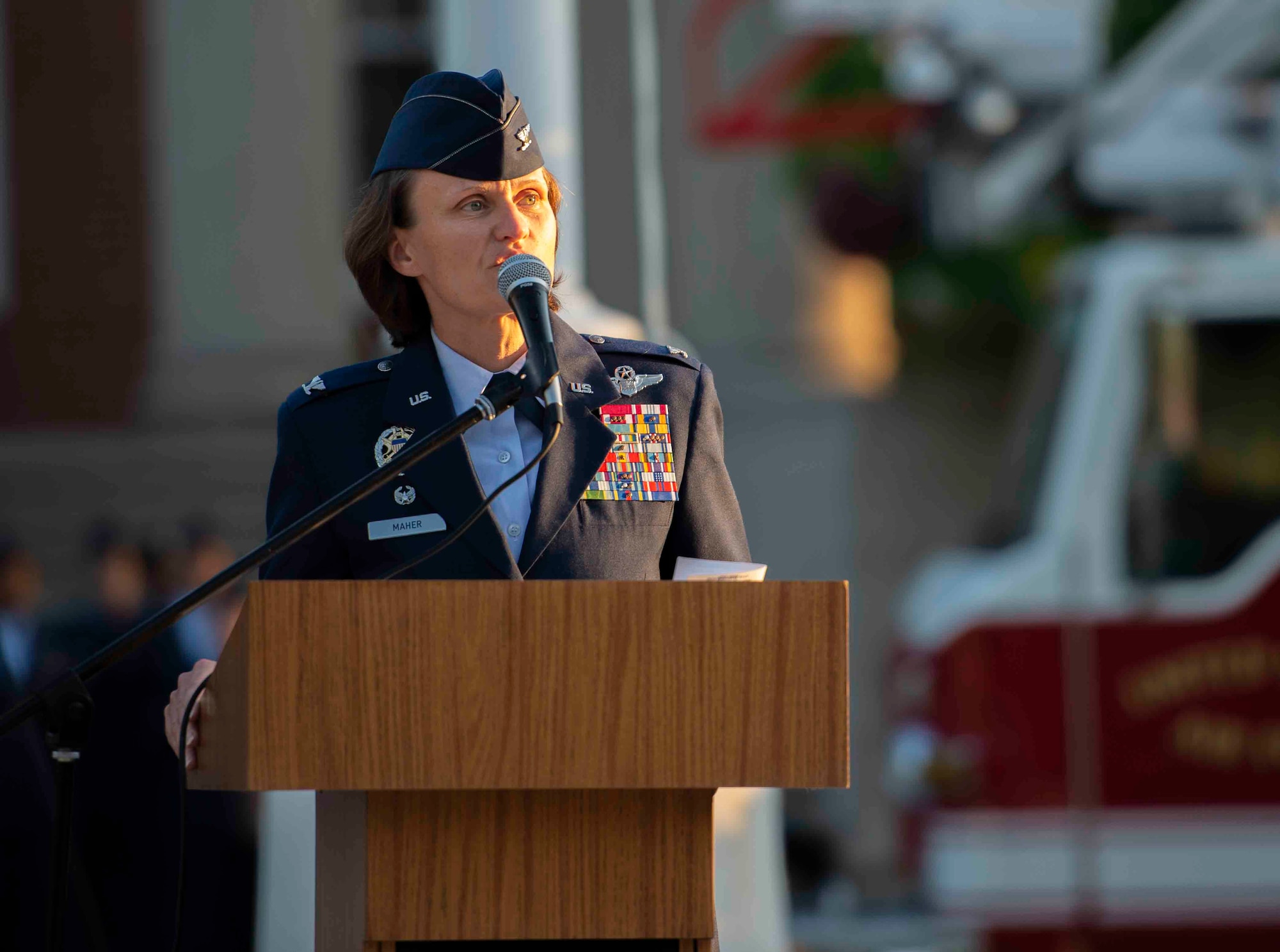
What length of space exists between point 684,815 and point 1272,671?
4.66 m

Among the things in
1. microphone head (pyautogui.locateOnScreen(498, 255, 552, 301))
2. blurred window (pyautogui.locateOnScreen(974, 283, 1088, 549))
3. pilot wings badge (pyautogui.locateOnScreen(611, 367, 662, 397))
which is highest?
blurred window (pyautogui.locateOnScreen(974, 283, 1088, 549))

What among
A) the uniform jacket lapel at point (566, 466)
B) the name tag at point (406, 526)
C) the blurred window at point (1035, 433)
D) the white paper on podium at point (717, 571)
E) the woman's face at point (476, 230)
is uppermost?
the blurred window at point (1035, 433)

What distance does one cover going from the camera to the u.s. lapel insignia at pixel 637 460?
240 cm

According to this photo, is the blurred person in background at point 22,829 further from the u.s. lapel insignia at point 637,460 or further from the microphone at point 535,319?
the microphone at point 535,319

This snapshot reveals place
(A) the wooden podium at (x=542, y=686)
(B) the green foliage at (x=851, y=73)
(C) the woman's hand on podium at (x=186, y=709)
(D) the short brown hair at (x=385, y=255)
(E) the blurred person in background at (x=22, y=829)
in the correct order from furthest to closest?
(B) the green foliage at (x=851, y=73)
(E) the blurred person in background at (x=22, y=829)
(D) the short brown hair at (x=385, y=255)
(C) the woman's hand on podium at (x=186, y=709)
(A) the wooden podium at (x=542, y=686)

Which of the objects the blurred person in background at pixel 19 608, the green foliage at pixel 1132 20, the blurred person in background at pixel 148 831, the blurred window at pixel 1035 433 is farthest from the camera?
the green foliage at pixel 1132 20

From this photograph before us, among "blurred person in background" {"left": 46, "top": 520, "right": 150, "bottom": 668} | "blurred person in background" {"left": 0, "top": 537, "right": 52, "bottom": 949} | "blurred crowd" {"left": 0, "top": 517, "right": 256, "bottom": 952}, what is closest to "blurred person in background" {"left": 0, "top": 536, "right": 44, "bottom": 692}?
"blurred person in background" {"left": 46, "top": 520, "right": 150, "bottom": 668}

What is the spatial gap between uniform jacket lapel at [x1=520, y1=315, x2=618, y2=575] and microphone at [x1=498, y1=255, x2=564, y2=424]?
14cm

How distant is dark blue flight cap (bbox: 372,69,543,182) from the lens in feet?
7.90

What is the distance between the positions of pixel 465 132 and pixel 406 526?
516mm

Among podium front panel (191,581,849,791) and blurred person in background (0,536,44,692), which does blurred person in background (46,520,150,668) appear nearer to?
blurred person in background (0,536,44,692)

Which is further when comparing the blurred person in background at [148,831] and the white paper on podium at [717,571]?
the blurred person in background at [148,831]

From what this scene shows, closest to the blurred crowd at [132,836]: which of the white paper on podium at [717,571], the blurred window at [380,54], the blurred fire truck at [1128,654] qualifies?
the blurred fire truck at [1128,654]

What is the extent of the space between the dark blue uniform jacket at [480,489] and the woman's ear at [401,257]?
0.34 feet
